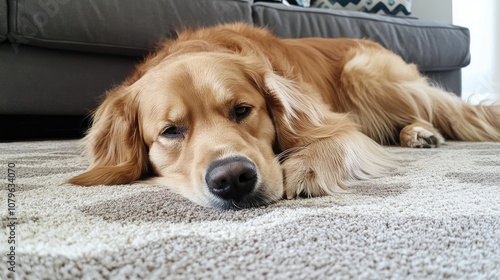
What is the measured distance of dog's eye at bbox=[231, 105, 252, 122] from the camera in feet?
4.19

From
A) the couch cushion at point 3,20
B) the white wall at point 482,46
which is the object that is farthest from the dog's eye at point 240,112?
the white wall at point 482,46

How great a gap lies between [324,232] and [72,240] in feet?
1.16

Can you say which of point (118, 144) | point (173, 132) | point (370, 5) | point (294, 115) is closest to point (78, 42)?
point (118, 144)

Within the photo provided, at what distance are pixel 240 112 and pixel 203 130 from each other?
137 mm

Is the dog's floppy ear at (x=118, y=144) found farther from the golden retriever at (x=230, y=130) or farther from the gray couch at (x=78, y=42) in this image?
the gray couch at (x=78, y=42)

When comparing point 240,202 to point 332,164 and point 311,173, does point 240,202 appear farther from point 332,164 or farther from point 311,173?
point 332,164

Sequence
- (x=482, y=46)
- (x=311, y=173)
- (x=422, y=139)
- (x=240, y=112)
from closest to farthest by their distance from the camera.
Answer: (x=311, y=173) < (x=240, y=112) < (x=422, y=139) < (x=482, y=46)

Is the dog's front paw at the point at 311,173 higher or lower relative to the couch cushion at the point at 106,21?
lower

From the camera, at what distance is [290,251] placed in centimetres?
58

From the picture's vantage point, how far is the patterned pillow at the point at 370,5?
3.97m

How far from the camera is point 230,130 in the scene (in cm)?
119

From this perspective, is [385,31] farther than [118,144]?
Yes

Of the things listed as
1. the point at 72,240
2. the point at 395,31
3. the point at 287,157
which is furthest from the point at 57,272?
the point at 395,31

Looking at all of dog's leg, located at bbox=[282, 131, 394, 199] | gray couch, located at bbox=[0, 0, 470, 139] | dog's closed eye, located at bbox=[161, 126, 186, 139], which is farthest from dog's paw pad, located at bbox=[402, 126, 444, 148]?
gray couch, located at bbox=[0, 0, 470, 139]
